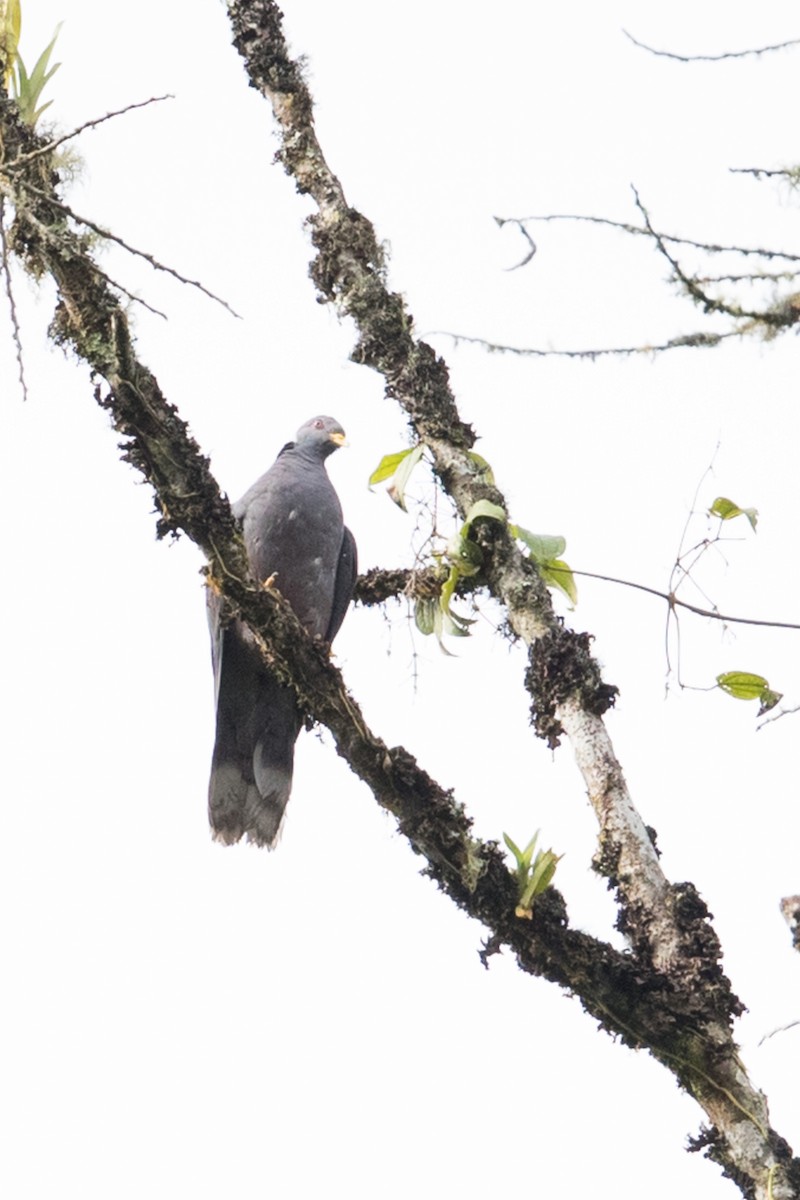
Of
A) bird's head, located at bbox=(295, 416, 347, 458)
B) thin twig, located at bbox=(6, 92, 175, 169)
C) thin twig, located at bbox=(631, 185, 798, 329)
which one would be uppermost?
bird's head, located at bbox=(295, 416, 347, 458)

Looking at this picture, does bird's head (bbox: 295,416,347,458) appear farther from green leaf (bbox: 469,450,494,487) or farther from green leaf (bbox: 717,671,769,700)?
green leaf (bbox: 717,671,769,700)

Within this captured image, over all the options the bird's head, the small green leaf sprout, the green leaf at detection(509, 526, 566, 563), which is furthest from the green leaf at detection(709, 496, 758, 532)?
the bird's head

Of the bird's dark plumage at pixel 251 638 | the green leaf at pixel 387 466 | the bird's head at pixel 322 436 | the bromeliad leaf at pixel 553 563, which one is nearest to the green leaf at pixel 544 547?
the bromeliad leaf at pixel 553 563

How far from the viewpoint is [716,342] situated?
3.75m

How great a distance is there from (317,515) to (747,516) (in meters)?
2.30

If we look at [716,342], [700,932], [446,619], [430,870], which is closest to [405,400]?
[446,619]

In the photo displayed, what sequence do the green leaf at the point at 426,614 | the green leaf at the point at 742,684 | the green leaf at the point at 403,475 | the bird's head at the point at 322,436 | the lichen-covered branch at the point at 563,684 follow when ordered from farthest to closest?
the bird's head at the point at 322,436
the green leaf at the point at 426,614
the green leaf at the point at 403,475
the green leaf at the point at 742,684
the lichen-covered branch at the point at 563,684

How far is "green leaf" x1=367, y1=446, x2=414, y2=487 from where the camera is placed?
13.5ft

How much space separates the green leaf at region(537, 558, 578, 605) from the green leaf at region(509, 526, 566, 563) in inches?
0.6

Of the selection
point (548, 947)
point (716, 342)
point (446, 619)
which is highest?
point (716, 342)

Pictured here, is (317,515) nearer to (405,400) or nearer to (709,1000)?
(405,400)

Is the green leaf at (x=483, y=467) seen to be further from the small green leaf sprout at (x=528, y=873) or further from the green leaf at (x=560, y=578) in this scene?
the small green leaf sprout at (x=528, y=873)

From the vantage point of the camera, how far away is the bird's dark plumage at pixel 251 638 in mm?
5398

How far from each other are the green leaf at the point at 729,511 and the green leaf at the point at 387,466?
85 centimetres
